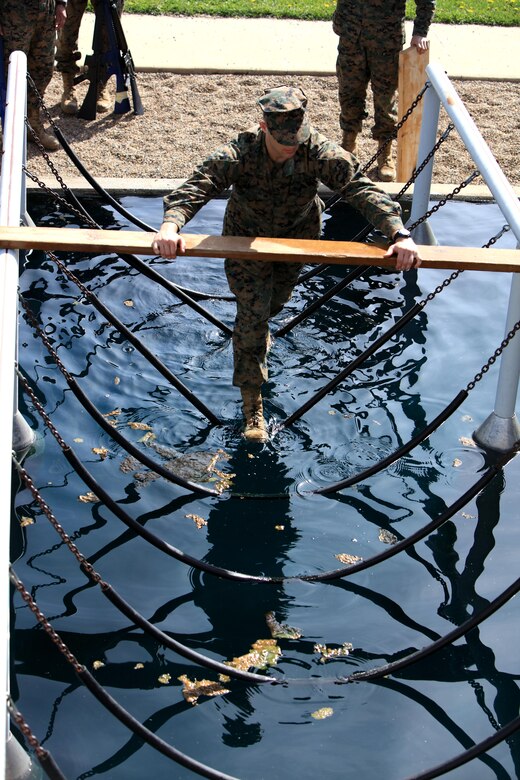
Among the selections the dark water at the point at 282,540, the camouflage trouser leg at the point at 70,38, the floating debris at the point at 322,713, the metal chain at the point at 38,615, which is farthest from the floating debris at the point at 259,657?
the camouflage trouser leg at the point at 70,38

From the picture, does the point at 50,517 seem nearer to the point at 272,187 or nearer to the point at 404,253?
the point at 404,253

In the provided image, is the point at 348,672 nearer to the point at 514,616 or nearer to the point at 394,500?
the point at 514,616

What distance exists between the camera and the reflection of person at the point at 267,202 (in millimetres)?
4594

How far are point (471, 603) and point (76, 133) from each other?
231 inches

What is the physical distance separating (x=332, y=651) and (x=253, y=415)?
5.31 ft

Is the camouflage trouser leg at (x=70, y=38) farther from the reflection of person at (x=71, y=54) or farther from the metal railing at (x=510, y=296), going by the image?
the metal railing at (x=510, y=296)

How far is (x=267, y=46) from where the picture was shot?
1075cm

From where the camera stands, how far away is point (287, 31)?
36.6 feet

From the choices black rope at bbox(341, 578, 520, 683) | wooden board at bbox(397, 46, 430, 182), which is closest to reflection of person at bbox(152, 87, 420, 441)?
black rope at bbox(341, 578, 520, 683)

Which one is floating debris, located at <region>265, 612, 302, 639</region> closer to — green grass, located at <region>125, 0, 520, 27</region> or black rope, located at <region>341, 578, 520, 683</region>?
black rope, located at <region>341, 578, 520, 683</region>

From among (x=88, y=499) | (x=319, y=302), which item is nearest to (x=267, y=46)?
(x=319, y=302)

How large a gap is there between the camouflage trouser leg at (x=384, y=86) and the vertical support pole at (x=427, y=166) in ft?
3.65

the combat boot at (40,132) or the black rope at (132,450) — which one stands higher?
the combat boot at (40,132)

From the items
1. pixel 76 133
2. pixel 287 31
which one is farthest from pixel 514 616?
pixel 287 31
